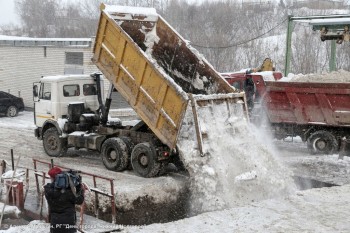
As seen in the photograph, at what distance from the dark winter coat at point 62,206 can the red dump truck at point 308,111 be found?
1071 cm

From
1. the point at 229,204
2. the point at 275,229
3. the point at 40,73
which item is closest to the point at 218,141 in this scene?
the point at 229,204

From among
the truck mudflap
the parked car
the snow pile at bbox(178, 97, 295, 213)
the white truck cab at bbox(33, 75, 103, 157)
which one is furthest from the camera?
the parked car

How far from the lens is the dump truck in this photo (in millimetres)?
11406

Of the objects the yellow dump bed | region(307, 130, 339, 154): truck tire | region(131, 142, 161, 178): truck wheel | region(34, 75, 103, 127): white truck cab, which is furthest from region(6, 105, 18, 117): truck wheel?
region(307, 130, 339, 154): truck tire

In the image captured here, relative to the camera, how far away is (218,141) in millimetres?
10898

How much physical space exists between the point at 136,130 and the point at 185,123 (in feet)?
7.98

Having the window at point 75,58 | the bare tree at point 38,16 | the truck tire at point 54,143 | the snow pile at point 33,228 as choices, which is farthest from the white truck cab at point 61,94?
the bare tree at point 38,16

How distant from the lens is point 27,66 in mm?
27719

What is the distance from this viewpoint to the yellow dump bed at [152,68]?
11289mm

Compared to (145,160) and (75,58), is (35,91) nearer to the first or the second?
(145,160)

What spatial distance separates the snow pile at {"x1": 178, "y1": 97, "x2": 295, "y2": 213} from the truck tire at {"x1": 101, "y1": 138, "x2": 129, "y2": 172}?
2307 millimetres

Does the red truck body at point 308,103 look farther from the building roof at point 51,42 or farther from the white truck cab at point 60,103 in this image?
the building roof at point 51,42

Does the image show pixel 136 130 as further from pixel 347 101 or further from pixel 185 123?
pixel 347 101

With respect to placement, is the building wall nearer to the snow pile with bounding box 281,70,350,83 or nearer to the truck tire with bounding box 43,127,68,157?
the truck tire with bounding box 43,127,68,157
